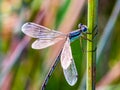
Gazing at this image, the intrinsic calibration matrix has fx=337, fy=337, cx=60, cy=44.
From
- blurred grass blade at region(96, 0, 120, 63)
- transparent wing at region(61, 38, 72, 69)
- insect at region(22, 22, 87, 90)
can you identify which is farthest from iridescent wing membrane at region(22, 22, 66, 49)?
blurred grass blade at region(96, 0, 120, 63)

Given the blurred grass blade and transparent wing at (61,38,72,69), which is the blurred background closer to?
the blurred grass blade

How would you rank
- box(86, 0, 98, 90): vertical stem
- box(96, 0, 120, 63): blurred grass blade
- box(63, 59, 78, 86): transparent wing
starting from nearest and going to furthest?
box(86, 0, 98, 90): vertical stem
box(63, 59, 78, 86): transparent wing
box(96, 0, 120, 63): blurred grass blade

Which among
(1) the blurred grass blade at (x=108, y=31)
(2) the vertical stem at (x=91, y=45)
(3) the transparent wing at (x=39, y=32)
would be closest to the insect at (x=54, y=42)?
(3) the transparent wing at (x=39, y=32)

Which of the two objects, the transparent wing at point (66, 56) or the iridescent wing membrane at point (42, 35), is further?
the iridescent wing membrane at point (42, 35)

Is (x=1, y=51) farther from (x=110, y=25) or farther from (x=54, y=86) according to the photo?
(x=110, y=25)

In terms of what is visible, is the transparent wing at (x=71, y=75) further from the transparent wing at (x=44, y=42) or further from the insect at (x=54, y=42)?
the transparent wing at (x=44, y=42)

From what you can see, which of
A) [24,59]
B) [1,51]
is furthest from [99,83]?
[1,51]

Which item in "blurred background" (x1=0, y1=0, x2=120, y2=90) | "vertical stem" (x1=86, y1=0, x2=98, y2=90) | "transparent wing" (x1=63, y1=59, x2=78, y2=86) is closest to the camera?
"vertical stem" (x1=86, y1=0, x2=98, y2=90)

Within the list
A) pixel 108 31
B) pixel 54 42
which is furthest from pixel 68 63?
pixel 108 31

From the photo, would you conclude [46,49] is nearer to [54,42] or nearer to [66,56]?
[54,42]
